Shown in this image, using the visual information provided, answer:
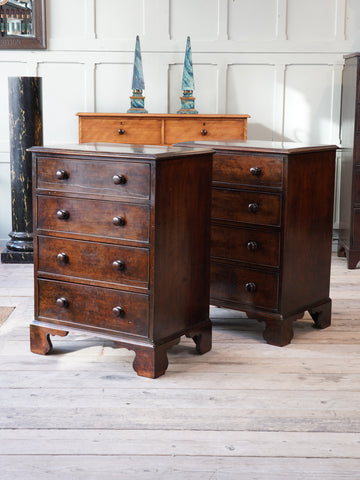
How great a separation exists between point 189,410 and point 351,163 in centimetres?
309

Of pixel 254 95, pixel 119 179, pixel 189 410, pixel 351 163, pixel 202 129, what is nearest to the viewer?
pixel 189 410

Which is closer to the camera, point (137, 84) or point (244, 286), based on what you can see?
point (244, 286)

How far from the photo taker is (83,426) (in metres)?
2.56

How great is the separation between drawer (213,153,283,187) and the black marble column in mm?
2200

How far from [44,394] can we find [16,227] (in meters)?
2.77

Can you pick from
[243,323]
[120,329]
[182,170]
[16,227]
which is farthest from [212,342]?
[16,227]

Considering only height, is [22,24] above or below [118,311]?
above

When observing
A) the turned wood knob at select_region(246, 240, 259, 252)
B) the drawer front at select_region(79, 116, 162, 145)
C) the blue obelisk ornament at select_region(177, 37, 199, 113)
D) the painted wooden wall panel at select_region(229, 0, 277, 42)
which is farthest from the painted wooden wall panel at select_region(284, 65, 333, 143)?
the turned wood knob at select_region(246, 240, 259, 252)

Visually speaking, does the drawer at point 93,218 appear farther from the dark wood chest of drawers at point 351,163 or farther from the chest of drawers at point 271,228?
the dark wood chest of drawers at point 351,163

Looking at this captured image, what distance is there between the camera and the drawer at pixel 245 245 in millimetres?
3445

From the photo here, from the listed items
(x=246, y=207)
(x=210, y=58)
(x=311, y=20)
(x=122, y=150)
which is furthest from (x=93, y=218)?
(x=311, y=20)

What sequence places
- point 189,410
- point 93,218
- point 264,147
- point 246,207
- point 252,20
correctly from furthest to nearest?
1. point 252,20
2. point 246,207
3. point 264,147
4. point 93,218
5. point 189,410

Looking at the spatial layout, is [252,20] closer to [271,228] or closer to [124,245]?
[271,228]

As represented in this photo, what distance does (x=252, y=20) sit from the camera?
5758mm
